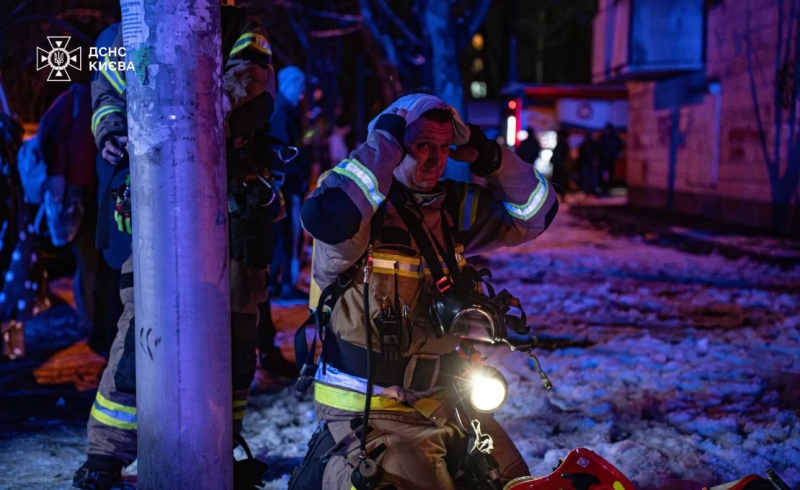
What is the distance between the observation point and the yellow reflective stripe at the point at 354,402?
255 cm

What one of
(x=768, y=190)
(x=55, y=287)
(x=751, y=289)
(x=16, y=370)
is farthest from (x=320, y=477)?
(x=768, y=190)

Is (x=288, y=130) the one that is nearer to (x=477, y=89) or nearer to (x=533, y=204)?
(x=533, y=204)

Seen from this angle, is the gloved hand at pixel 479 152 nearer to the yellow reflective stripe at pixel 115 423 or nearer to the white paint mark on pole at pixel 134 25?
the white paint mark on pole at pixel 134 25

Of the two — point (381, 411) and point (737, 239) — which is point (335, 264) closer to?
point (381, 411)

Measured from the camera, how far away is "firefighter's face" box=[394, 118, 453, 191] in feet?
8.54

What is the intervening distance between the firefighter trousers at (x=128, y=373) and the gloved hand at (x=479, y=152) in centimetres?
108

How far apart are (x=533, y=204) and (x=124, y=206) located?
170cm

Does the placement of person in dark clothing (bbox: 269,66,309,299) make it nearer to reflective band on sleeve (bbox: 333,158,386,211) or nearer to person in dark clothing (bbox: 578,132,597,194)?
reflective band on sleeve (bbox: 333,158,386,211)

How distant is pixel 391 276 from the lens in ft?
8.51

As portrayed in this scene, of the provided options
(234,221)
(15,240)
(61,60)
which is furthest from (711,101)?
(234,221)

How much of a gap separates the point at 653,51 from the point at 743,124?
13.0ft

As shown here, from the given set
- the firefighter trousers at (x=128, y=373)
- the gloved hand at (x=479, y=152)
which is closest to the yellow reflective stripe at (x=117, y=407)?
the firefighter trousers at (x=128, y=373)

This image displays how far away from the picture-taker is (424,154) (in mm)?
2633

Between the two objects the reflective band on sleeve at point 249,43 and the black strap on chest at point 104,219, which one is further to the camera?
the black strap on chest at point 104,219
